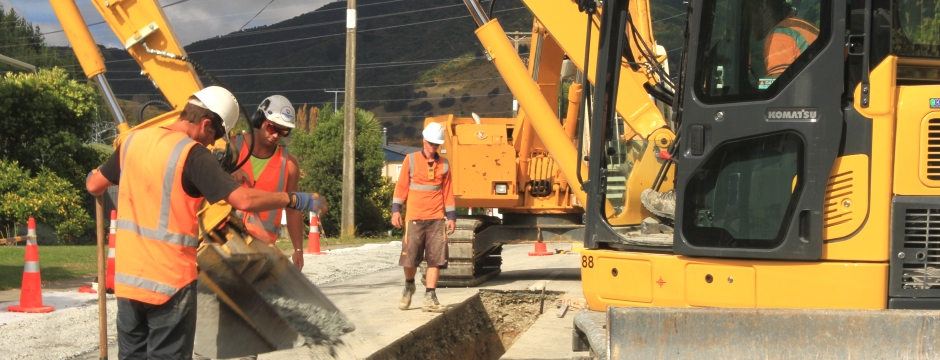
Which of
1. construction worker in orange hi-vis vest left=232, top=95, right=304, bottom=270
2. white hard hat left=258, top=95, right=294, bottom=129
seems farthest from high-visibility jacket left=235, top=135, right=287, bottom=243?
white hard hat left=258, top=95, right=294, bottom=129

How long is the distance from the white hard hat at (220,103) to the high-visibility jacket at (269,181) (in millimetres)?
1315

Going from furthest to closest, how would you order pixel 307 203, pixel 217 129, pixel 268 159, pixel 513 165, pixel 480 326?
1. pixel 513 165
2. pixel 480 326
3. pixel 268 159
4. pixel 307 203
5. pixel 217 129

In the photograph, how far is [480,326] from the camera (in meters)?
11.0

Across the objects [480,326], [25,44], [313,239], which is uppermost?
[25,44]

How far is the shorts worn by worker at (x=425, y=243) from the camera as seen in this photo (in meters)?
9.66

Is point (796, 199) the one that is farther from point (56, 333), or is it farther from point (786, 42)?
point (56, 333)

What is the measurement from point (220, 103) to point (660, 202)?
2.62 metres

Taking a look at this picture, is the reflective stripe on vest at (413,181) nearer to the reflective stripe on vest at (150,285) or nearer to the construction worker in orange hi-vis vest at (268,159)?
the construction worker in orange hi-vis vest at (268,159)

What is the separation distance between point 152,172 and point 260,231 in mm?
1632

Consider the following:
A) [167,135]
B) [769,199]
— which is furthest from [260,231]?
[769,199]

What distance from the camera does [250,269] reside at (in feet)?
17.9

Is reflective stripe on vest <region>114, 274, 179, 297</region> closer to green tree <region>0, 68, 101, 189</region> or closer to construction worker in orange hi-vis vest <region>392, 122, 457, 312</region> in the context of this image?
construction worker in orange hi-vis vest <region>392, 122, 457, 312</region>

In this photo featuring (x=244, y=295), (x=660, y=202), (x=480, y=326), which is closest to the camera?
(x=244, y=295)

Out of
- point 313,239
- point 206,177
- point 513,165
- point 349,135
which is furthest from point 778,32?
point 349,135
